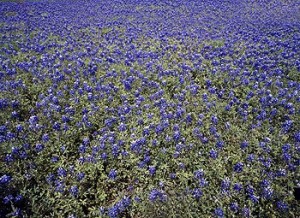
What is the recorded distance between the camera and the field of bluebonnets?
3.97 m

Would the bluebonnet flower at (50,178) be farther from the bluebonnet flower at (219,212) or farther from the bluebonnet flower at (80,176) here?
the bluebonnet flower at (219,212)

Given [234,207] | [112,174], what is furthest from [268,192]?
[112,174]

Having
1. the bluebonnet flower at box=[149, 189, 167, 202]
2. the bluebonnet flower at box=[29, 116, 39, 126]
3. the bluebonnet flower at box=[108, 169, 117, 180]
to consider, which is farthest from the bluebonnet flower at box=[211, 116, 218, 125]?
the bluebonnet flower at box=[29, 116, 39, 126]

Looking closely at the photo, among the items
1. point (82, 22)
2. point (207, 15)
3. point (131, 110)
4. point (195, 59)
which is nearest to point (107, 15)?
point (82, 22)

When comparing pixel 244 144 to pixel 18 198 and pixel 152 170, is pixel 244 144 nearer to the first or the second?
pixel 152 170

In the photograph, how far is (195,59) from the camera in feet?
27.1

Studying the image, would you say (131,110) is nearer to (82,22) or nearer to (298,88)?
(298,88)

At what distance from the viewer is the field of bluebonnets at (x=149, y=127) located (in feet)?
13.0

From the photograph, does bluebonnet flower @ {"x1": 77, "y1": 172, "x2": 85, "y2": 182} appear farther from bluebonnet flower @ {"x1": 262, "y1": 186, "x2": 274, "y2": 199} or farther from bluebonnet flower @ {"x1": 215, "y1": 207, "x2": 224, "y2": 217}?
bluebonnet flower @ {"x1": 262, "y1": 186, "x2": 274, "y2": 199}

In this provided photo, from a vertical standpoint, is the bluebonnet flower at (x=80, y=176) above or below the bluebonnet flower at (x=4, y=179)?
below

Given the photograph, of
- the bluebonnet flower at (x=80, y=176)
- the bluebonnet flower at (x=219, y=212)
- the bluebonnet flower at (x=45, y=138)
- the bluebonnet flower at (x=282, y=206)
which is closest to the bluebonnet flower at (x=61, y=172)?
the bluebonnet flower at (x=80, y=176)

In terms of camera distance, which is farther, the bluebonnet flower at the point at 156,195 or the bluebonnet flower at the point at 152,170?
the bluebonnet flower at the point at 152,170

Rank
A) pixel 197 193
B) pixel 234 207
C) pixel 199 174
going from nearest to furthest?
pixel 234 207 → pixel 197 193 → pixel 199 174

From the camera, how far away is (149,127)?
5105 millimetres
